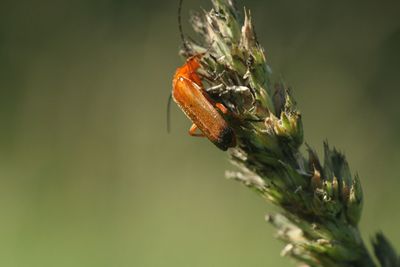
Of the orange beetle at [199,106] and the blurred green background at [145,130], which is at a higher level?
the blurred green background at [145,130]

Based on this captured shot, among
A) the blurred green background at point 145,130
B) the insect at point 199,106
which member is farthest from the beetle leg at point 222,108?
the blurred green background at point 145,130

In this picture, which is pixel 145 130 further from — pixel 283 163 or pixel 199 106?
pixel 283 163

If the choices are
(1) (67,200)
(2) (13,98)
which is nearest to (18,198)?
(1) (67,200)

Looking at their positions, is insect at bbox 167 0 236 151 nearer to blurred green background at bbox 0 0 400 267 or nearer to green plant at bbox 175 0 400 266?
green plant at bbox 175 0 400 266

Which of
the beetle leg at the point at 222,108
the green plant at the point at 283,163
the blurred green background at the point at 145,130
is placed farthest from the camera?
the blurred green background at the point at 145,130

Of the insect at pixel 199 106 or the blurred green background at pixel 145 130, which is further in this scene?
the blurred green background at pixel 145 130

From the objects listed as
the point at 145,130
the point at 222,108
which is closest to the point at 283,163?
the point at 222,108

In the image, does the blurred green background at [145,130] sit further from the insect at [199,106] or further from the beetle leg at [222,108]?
the beetle leg at [222,108]

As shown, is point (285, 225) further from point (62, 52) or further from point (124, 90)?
point (62, 52)
